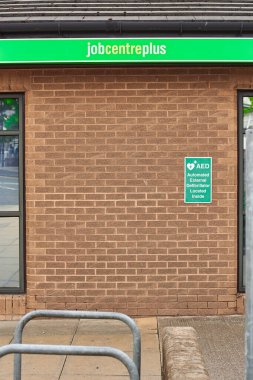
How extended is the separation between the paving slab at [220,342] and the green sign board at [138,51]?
2787 millimetres

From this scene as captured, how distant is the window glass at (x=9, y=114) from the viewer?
7.28 metres

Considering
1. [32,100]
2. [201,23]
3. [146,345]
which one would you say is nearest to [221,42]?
[201,23]

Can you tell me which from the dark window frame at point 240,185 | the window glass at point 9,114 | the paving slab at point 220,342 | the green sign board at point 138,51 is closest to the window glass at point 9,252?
the window glass at point 9,114

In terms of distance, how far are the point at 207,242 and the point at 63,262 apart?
1.62m

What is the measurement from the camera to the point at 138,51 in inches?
263

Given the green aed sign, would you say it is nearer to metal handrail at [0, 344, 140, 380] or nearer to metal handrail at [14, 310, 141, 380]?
metal handrail at [14, 310, 141, 380]

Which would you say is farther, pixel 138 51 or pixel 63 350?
pixel 138 51

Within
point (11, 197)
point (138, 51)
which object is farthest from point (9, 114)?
point (138, 51)

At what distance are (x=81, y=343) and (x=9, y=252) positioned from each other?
1601mm

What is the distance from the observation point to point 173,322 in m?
6.93

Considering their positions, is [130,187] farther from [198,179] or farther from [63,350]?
[63,350]

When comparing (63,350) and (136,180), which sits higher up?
(136,180)

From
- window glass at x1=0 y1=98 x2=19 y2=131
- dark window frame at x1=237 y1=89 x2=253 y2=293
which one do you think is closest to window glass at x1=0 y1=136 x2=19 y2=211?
window glass at x1=0 y1=98 x2=19 y2=131

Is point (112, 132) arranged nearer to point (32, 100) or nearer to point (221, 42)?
point (32, 100)
